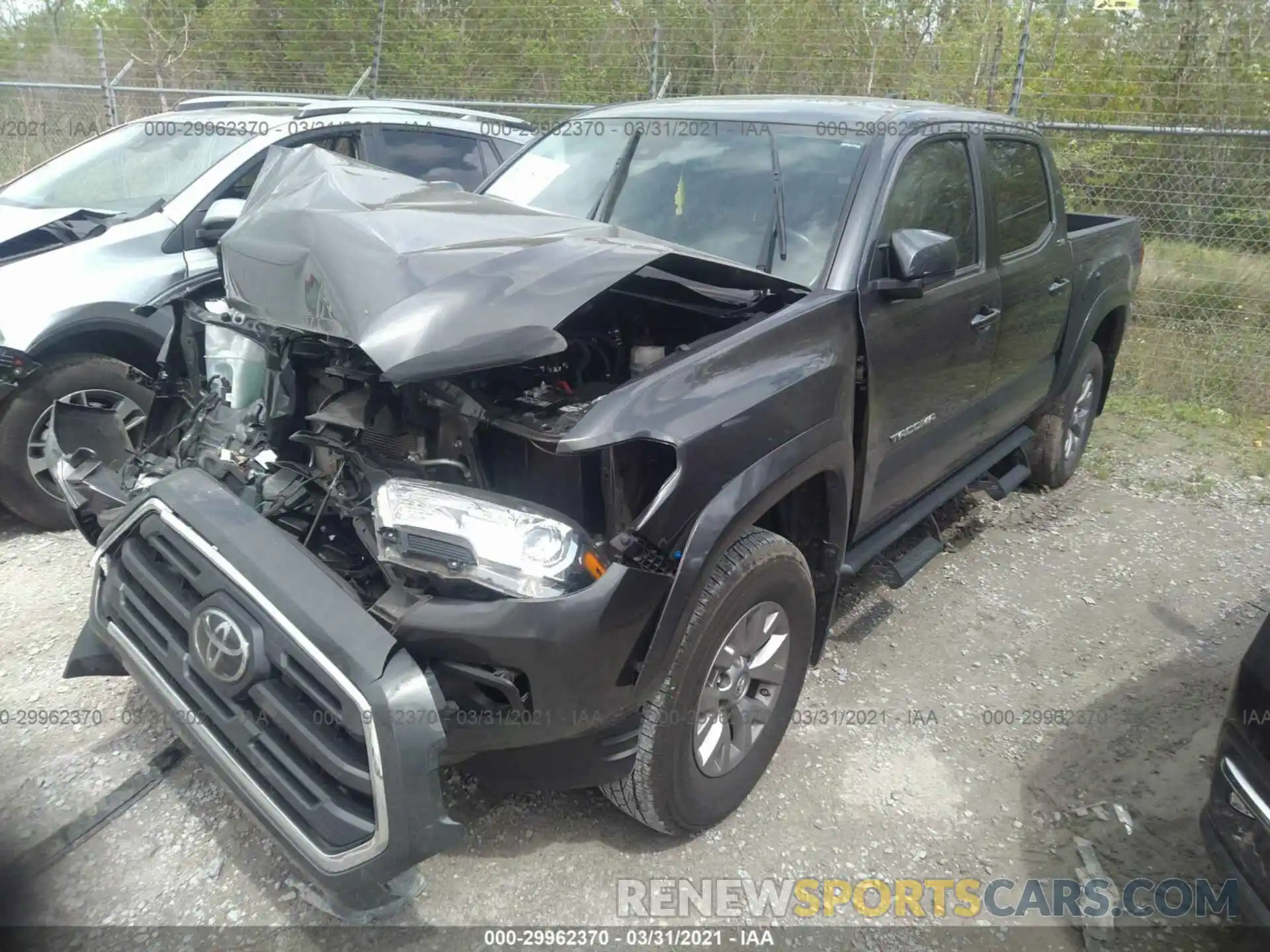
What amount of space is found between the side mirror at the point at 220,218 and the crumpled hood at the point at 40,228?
2.46ft

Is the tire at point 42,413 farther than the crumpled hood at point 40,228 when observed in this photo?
No

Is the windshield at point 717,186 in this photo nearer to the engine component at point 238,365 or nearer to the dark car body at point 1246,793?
the engine component at point 238,365

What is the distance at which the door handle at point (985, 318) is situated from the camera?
3.64m

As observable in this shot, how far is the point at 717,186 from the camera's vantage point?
10.9 feet

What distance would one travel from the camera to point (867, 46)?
10195 millimetres

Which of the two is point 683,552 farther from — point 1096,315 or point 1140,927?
point 1096,315

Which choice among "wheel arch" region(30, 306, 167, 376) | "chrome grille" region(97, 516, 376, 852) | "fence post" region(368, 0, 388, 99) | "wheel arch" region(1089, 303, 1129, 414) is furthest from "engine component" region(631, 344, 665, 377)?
"fence post" region(368, 0, 388, 99)

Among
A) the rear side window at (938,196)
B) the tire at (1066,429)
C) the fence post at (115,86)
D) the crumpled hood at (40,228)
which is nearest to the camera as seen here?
the rear side window at (938,196)

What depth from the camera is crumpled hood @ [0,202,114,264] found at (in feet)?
13.9

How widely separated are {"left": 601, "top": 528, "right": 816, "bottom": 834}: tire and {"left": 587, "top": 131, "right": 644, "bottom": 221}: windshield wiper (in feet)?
5.07

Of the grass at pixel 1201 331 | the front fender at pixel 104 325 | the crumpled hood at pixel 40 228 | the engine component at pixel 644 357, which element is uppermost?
the crumpled hood at pixel 40 228

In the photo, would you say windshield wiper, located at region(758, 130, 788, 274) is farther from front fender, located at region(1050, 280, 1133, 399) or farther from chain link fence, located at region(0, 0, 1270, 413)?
chain link fence, located at region(0, 0, 1270, 413)

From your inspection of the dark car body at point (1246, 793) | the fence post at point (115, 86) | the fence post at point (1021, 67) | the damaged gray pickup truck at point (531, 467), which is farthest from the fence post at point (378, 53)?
the dark car body at point (1246, 793)

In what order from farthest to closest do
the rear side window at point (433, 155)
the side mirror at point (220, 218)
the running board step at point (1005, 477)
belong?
the rear side window at point (433, 155)
the running board step at point (1005, 477)
the side mirror at point (220, 218)
